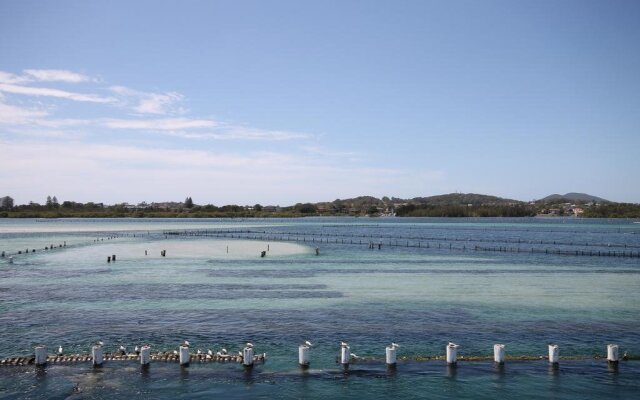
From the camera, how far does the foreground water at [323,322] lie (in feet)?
68.4

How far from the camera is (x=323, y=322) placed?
106 ft

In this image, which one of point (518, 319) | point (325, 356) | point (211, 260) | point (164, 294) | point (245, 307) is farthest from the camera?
point (211, 260)

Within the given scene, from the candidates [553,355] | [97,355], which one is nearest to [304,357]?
[97,355]

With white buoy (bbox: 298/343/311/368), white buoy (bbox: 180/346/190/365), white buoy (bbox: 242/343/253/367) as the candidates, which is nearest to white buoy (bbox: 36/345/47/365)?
white buoy (bbox: 180/346/190/365)

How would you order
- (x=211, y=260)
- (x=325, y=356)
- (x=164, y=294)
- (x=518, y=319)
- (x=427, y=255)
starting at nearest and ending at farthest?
(x=325, y=356)
(x=518, y=319)
(x=164, y=294)
(x=211, y=260)
(x=427, y=255)

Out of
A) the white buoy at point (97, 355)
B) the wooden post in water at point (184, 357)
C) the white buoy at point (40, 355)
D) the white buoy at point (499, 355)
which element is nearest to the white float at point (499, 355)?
the white buoy at point (499, 355)

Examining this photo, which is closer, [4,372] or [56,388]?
[56,388]

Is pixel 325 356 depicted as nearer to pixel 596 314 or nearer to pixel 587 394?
pixel 587 394

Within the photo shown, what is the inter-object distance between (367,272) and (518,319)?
27307 mm

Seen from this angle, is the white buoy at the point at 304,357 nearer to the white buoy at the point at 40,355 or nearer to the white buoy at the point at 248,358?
the white buoy at the point at 248,358

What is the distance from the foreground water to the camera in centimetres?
2084

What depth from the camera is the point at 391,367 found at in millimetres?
22734

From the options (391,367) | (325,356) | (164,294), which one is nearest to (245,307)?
(164,294)

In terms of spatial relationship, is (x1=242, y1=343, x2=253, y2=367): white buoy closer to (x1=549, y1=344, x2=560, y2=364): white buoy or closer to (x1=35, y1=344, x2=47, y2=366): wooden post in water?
(x1=35, y1=344, x2=47, y2=366): wooden post in water
